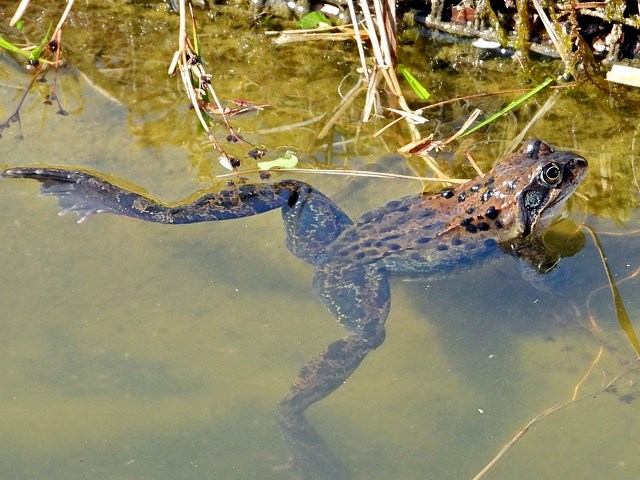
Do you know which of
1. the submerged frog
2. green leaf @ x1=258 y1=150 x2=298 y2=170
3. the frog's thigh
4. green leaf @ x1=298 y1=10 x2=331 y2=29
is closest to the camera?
the frog's thigh

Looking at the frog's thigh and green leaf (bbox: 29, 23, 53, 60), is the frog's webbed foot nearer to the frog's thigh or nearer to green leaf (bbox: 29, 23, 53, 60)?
the frog's thigh

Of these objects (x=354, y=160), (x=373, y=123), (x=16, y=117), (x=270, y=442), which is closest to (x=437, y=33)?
(x=373, y=123)

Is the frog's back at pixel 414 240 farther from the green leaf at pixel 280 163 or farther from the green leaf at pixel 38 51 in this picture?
the green leaf at pixel 38 51

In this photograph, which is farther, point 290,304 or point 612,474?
point 290,304

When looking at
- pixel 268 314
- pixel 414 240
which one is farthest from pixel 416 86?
pixel 268 314

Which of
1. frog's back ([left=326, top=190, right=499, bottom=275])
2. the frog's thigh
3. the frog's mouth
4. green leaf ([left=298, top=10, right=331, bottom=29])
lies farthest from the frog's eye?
green leaf ([left=298, top=10, right=331, bottom=29])

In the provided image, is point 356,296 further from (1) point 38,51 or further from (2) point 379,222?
(1) point 38,51

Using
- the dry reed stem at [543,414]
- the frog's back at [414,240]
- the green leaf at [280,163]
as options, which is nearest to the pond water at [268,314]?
the dry reed stem at [543,414]

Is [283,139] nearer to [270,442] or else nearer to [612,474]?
[270,442]
